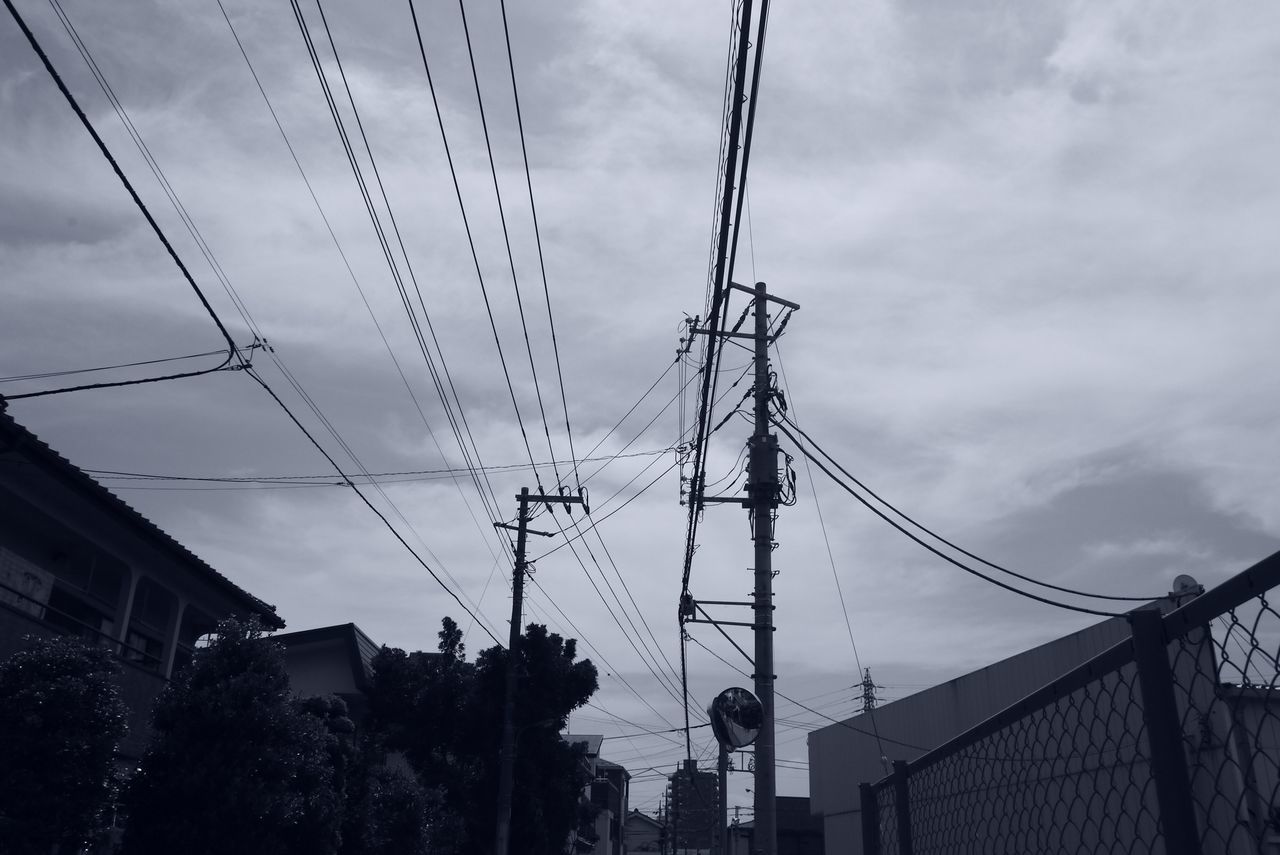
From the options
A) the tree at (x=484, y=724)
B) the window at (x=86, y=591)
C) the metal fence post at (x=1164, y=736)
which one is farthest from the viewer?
the tree at (x=484, y=724)

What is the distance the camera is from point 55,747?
1111 centimetres

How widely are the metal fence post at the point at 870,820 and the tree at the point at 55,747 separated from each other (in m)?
9.65

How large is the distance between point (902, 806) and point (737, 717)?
585 cm

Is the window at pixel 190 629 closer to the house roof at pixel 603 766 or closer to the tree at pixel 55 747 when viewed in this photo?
the tree at pixel 55 747

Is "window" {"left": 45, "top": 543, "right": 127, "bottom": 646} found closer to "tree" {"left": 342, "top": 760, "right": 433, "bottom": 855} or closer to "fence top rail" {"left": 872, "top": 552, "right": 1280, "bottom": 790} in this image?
"tree" {"left": 342, "top": 760, "right": 433, "bottom": 855}

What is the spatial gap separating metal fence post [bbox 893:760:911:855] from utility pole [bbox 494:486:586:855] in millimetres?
19257

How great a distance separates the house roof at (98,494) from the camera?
12938mm

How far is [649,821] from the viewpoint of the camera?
101 m

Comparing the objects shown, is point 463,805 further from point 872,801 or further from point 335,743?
point 872,801

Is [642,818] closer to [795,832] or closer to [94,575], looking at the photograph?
[795,832]

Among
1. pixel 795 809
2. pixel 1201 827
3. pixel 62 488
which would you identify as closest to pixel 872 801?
pixel 1201 827

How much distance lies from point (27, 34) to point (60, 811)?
825 cm

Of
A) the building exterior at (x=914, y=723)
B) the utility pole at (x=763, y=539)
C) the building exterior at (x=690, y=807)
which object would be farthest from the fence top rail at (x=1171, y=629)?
the building exterior at (x=690, y=807)

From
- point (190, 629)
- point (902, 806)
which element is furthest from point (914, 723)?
point (902, 806)
